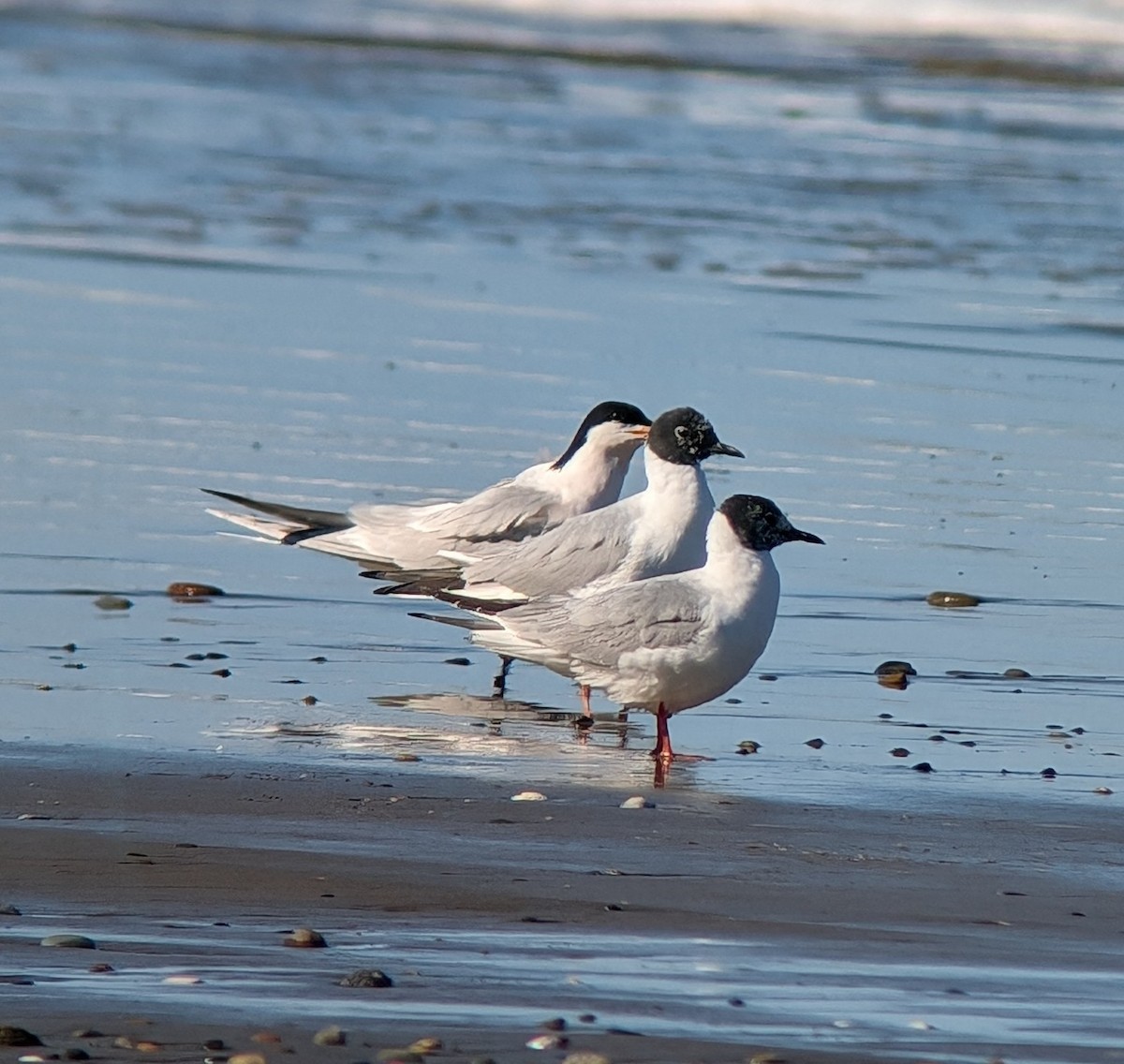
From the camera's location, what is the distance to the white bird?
24.5ft

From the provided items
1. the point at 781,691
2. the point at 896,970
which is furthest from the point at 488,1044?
the point at 781,691

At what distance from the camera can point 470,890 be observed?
520cm

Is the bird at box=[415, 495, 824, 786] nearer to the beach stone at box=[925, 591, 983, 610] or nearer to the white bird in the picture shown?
the white bird

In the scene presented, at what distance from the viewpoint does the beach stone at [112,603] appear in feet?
26.0

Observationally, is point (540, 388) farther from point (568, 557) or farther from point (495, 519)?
point (568, 557)

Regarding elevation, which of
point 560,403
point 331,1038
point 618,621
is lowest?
point 331,1038

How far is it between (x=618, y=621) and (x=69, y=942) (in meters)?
2.52

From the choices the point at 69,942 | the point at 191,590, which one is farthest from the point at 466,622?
the point at 69,942

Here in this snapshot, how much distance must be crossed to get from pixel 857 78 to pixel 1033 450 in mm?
21729

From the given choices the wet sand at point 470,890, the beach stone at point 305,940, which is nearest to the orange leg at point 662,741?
the wet sand at point 470,890

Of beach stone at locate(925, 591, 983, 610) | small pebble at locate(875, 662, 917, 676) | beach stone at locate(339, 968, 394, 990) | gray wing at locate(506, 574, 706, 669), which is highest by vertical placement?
beach stone at locate(925, 591, 983, 610)

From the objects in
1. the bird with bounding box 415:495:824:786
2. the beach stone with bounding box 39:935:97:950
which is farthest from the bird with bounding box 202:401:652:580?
the beach stone with bounding box 39:935:97:950

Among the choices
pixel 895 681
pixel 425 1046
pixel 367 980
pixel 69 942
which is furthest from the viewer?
pixel 895 681

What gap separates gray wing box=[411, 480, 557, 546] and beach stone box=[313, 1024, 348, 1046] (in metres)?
3.99
